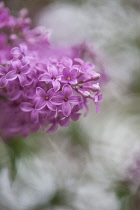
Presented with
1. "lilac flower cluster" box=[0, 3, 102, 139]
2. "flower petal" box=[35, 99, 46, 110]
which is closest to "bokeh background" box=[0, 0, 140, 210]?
"lilac flower cluster" box=[0, 3, 102, 139]

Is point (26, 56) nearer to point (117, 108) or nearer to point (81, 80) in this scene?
point (81, 80)

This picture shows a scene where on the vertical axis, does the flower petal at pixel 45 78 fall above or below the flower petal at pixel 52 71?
below

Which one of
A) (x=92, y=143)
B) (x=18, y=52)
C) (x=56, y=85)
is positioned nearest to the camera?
(x=56, y=85)

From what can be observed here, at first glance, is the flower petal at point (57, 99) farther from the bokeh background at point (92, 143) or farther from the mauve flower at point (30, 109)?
the bokeh background at point (92, 143)

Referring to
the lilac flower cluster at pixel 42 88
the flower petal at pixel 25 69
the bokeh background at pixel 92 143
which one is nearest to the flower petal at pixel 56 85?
the lilac flower cluster at pixel 42 88

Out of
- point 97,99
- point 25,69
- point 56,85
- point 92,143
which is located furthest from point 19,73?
point 92,143

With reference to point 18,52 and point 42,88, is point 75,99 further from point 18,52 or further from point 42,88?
point 18,52

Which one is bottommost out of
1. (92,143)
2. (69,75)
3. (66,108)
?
(66,108)
